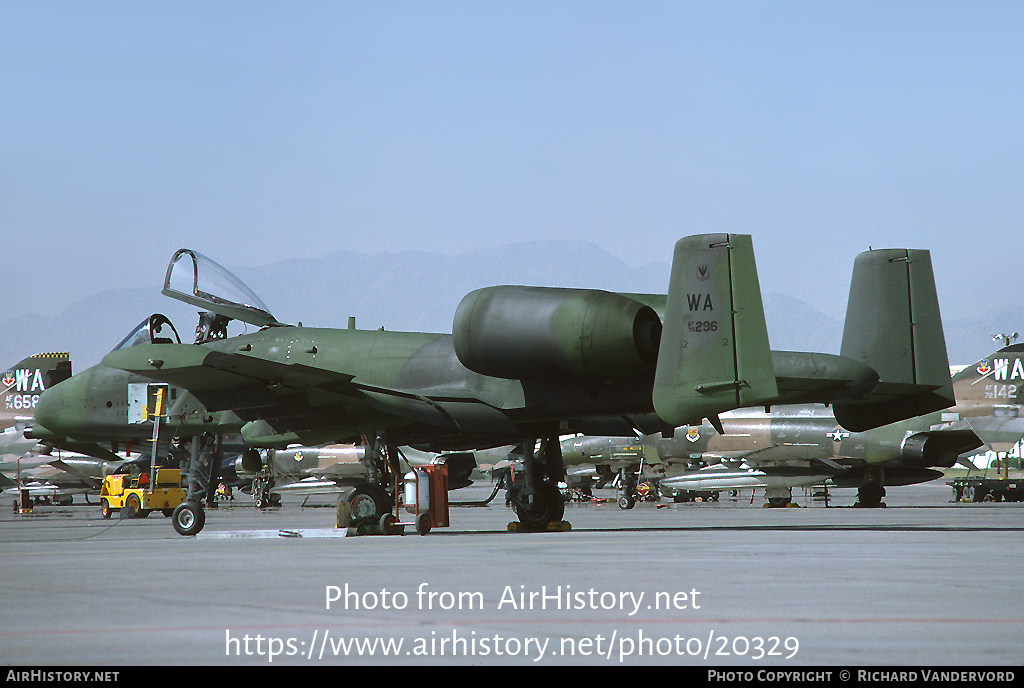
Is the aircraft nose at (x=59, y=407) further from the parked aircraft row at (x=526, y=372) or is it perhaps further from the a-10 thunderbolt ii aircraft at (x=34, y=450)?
the a-10 thunderbolt ii aircraft at (x=34, y=450)

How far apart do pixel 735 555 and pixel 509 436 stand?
771cm

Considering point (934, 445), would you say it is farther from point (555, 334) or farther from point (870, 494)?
point (555, 334)

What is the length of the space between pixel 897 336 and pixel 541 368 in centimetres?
614

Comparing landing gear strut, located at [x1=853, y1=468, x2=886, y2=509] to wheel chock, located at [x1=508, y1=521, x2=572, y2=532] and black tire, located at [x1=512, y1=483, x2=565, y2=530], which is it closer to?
wheel chock, located at [x1=508, y1=521, x2=572, y2=532]

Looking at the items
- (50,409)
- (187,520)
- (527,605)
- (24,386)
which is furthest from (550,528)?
(24,386)

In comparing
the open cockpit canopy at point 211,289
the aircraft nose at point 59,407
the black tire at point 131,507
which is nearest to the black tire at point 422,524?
the open cockpit canopy at point 211,289

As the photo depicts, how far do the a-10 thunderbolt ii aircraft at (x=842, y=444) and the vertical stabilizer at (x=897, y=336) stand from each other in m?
15.5

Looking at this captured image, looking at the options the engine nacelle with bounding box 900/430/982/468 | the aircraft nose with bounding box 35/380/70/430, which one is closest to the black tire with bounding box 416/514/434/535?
the aircraft nose with bounding box 35/380/70/430

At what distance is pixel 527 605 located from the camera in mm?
7973

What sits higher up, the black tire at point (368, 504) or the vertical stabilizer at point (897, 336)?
the vertical stabilizer at point (897, 336)

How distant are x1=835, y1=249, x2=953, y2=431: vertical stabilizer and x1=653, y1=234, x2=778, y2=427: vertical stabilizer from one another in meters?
4.23

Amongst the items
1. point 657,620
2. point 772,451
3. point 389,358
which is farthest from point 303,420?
point 772,451

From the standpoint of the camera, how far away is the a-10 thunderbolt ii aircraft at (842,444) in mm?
36469
